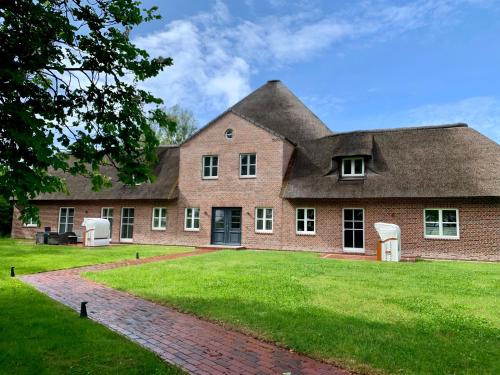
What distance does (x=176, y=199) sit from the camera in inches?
950

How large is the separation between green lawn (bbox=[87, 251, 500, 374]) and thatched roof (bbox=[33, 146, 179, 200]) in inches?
447

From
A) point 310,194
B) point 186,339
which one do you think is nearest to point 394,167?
point 310,194

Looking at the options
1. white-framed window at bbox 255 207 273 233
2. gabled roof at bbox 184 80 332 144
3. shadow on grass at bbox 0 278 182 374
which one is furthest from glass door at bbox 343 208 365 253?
shadow on grass at bbox 0 278 182 374

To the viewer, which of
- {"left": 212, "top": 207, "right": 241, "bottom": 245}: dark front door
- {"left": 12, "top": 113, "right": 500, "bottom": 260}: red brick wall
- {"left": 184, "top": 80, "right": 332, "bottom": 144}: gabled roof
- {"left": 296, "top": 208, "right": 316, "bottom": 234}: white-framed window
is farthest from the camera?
{"left": 184, "top": 80, "right": 332, "bottom": 144}: gabled roof

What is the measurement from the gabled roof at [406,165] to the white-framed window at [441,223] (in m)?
1.04

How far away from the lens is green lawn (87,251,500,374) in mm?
5169

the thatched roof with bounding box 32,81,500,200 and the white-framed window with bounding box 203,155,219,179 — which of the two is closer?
the thatched roof with bounding box 32,81,500,200

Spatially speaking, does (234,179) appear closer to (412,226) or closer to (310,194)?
(310,194)

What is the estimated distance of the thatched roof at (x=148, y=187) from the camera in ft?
79.5

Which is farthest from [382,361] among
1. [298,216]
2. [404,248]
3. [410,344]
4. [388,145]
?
[388,145]

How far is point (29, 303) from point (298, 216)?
→ 49.9ft

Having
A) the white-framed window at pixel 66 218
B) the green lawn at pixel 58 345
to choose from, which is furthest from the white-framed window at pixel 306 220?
the white-framed window at pixel 66 218

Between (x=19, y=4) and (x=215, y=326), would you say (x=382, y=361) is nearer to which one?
(x=215, y=326)

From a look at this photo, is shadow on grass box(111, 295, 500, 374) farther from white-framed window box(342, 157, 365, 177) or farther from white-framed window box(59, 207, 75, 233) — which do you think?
white-framed window box(59, 207, 75, 233)
